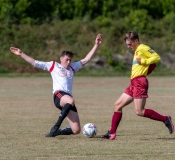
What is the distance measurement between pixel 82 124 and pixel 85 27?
23.4m

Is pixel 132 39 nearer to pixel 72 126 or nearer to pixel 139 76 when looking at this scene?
pixel 139 76

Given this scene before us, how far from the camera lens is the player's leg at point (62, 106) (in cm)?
1010

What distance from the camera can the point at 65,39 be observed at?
34.6 m

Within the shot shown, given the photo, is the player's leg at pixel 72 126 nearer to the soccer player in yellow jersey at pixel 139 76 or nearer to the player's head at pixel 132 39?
the soccer player in yellow jersey at pixel 139 76

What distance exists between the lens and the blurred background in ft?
108

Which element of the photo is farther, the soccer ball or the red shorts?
the soccer ball

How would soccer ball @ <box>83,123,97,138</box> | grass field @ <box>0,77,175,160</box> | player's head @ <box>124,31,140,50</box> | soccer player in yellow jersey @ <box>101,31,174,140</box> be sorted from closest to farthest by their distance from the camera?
grass field @ <box>0,77,175,160</box>, soccer player in yellow jersey @ <box>101,31,174,140</box>, player's head @ <box>124,31,140,50</box>, soccer ball @ <box>83,123,97,138</box>

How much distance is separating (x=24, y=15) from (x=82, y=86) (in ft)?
41.8

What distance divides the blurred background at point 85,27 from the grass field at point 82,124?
31.7 feet

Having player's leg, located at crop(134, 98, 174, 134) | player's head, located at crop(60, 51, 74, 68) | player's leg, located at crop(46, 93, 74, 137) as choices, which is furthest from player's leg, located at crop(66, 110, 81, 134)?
player's leg, located at crop(134, 98, 174, 134)

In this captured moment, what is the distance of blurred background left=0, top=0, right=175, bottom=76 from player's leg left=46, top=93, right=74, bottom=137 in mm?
21600

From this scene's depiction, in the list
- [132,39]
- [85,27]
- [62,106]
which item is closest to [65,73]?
[62,106]

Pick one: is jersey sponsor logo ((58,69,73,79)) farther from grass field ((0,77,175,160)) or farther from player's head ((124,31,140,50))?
player's head ((124,31,140,50))

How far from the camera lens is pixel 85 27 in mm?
35406
